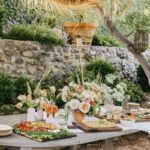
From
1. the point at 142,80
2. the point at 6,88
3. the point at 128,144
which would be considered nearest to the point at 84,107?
the point at 128,144

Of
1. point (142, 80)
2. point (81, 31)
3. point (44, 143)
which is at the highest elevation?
point (81, 31)

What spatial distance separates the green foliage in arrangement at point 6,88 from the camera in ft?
14.8

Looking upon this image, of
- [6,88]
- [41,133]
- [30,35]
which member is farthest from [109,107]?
[30,35]

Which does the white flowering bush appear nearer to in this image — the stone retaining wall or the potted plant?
the stone retaining wall

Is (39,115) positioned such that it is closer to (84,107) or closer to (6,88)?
(84,107)

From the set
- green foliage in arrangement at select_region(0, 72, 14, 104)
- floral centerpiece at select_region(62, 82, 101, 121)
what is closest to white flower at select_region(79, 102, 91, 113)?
floral centerpiece at select_region(62, 82, 101, 121)

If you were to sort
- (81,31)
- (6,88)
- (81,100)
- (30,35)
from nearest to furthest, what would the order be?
(81,100) → (6,88) → (30,35) → (81,31)

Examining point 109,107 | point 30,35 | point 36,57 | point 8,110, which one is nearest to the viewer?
point 109,107

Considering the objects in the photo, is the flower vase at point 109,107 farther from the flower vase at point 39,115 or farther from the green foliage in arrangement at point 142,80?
the green foliage in arrangement at point 142,80

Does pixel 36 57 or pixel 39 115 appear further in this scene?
pixel 36 57

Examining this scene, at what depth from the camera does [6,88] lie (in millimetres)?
4543

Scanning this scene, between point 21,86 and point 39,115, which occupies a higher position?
point 21,86

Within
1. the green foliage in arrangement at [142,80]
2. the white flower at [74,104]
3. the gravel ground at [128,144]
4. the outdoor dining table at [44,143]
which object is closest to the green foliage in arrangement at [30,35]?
the gravel ground at [128,144]

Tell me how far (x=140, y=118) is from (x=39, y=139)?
1221 mm
